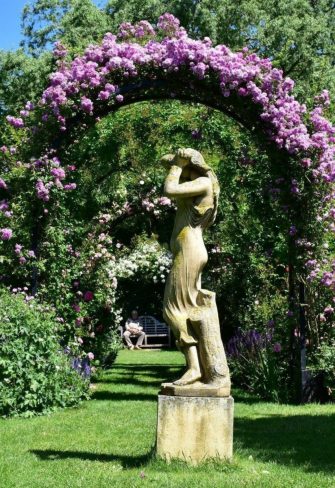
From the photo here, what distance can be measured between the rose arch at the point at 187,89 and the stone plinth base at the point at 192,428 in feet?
15.0

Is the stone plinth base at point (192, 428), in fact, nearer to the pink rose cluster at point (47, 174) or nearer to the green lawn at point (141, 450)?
the green lawn at point (141, 450)

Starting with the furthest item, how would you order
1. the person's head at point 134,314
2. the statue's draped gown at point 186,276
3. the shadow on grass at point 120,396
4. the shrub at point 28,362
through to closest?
1. the person's head at point 134,314
2. the shadow on grass at point 120,396
3. the shrub at point 28,362
4. the statue's draped gown at point 186,276

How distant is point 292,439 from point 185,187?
9.77 ft

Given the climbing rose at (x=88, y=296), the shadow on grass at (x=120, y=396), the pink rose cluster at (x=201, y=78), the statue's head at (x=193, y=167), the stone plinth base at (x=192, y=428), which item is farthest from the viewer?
the climbing rose at (x=88, y=296)

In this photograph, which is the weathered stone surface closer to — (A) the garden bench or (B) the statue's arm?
(B) the statue's arm

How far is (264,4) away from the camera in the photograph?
20.4 metres

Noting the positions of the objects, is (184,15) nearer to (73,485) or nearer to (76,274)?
(76,274)

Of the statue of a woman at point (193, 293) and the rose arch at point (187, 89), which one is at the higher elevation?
the rose arch at point (187, 89)

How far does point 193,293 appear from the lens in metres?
5.82

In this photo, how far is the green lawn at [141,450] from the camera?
520cm

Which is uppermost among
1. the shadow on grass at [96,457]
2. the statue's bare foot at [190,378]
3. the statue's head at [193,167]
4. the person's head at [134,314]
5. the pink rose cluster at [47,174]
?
the pink rose cluster at [47,174]

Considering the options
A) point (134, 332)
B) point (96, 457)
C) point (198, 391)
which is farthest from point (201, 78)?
point (134, 332)

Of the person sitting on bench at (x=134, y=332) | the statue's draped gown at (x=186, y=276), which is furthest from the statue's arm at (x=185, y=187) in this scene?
the person sitting on bench at (x=134, y=332)

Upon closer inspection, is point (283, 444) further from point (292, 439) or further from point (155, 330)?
point (155, 330)
